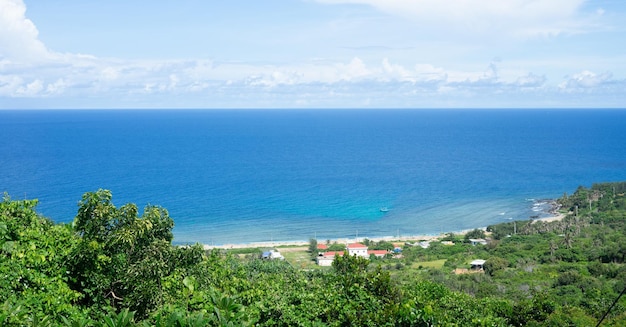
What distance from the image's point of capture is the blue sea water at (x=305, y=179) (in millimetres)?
53250

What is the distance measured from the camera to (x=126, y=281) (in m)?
8.66

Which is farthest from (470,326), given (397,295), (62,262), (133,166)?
(133,166)

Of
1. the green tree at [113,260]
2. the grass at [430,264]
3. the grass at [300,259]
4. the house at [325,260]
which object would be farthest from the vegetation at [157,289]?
the grass at [300,259]

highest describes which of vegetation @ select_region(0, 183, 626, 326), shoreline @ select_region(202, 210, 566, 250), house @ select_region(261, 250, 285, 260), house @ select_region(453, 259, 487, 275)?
vegetation @ select_region(0, 183, 626, 326)

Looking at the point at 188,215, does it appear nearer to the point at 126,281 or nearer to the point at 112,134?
the point at 126,281

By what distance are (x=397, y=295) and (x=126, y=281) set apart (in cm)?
597

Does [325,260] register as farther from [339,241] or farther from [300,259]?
[339,241]

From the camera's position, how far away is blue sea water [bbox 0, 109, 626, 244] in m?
53.2

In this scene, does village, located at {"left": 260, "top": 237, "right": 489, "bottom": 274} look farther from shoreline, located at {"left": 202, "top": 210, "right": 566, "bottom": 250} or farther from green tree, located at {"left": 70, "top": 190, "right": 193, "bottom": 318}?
green tree, located at {"left": 70, "top": 190, "right": 193, "bottom": 318}

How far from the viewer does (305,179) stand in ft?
250

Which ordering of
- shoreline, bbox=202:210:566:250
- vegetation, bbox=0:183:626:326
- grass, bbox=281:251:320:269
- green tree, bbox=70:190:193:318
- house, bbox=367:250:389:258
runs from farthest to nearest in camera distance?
shoreline, bbox=202:210:566:250
house, bbox=367:250:389:258
grass, bbox=281:251:320:269
green tree, bbox=70:190:193:318
vegetation, bbox=0:183:626:326

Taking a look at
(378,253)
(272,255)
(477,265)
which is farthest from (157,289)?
(378,253)

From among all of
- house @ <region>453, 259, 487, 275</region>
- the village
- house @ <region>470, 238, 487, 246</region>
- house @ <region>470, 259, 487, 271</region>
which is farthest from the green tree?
house @ <region>470, 238, 487, 246</region>

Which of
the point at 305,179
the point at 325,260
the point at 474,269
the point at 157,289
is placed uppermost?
the point at 157,289
